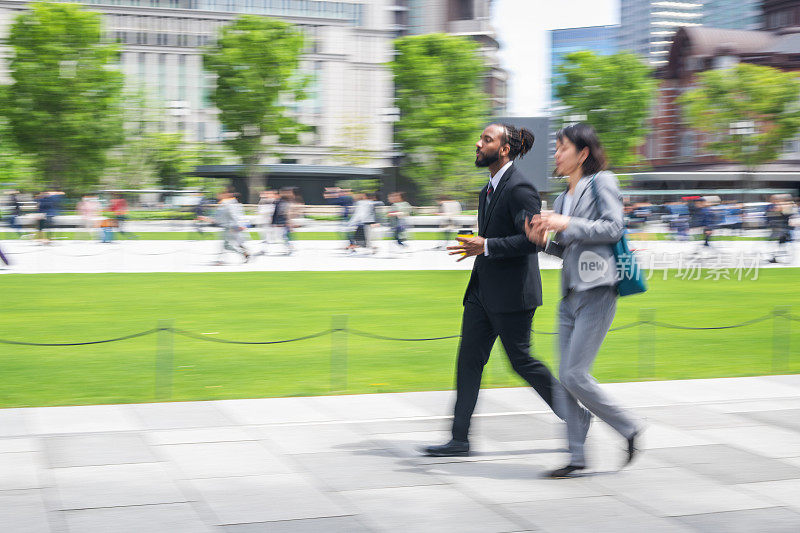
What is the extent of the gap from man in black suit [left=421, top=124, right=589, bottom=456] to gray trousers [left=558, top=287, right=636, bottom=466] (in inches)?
9.1

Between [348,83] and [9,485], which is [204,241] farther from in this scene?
[348,83]

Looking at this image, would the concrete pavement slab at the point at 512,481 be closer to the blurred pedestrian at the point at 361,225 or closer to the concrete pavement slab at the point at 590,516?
the concrete pavement slab at the point at 590,516

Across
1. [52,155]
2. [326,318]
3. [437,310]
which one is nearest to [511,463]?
[326,318]

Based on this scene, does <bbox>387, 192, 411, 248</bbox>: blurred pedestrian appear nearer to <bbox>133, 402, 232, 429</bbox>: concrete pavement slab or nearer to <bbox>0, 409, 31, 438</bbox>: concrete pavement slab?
<bbox>133, 402, 232, 429</bbox>: concrete pavement slab

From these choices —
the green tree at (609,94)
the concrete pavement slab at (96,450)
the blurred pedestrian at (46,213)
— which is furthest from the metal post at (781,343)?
the green tree at (609,94)

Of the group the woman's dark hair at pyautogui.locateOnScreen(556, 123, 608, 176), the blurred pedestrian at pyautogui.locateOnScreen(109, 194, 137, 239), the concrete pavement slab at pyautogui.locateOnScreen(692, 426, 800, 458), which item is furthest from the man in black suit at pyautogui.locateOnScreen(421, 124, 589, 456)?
the blurred pedestrian at pyautogui.locateOnScreen(109, 194, 137, 239)

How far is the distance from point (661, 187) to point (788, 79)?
24508 mm

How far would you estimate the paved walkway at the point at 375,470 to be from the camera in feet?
14.0

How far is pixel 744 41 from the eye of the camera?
3425 inches

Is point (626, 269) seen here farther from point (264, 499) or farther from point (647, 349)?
point (647, 349)

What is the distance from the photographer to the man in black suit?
5.12m

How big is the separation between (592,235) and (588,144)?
0.52 meters

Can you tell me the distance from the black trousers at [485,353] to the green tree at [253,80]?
5058 cm

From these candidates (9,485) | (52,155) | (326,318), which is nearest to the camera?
(9,485)
